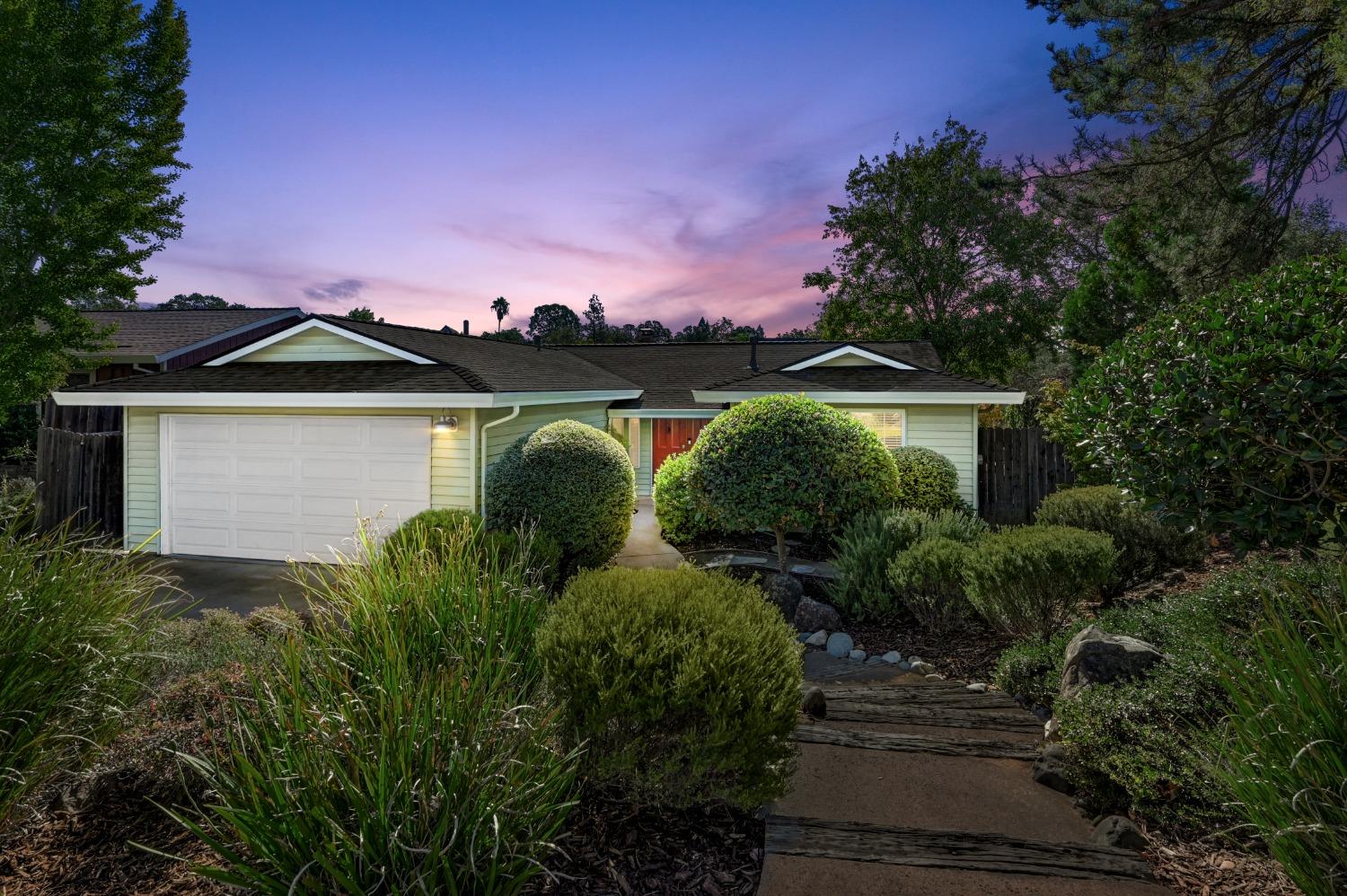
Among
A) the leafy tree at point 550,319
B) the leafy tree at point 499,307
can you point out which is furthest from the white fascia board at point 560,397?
the leafy tree at point 550,319

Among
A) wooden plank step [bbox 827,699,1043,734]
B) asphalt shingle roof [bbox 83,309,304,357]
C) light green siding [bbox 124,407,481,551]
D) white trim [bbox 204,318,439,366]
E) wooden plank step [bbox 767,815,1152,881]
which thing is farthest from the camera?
asphalt shingle roof [bbox 83,309,304,357]

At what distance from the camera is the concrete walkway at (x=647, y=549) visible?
10812 millimetres

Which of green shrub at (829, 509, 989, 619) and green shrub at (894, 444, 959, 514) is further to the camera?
green shrub at (894, 444, 959, 514)

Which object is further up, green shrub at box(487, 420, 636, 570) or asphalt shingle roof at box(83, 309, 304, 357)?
asphalt shingle roof at box(83, 309, 304, 357)

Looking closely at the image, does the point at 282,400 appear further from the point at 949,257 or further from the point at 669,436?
the point at 949,257

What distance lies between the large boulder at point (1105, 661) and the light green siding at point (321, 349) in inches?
427

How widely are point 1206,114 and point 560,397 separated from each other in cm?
982

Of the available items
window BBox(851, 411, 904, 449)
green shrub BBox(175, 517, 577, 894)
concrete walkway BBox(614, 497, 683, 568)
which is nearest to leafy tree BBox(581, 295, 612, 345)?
window BBox(851, 411, 904, 449)

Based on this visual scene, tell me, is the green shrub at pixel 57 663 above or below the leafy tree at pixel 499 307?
below

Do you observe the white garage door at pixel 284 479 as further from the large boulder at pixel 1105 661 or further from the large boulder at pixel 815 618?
the large boulder at pixel 1105 661

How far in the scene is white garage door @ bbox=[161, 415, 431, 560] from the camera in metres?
10.8

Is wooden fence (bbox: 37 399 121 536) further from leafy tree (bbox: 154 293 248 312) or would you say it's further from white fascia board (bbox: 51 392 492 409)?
leafy tree (bbox: 154 293 248 312)

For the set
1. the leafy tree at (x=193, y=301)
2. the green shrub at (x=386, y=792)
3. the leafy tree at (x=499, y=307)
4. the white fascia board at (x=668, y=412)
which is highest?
the leafy tree at (x=499, y=307)

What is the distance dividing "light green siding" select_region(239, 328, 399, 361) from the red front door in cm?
804
